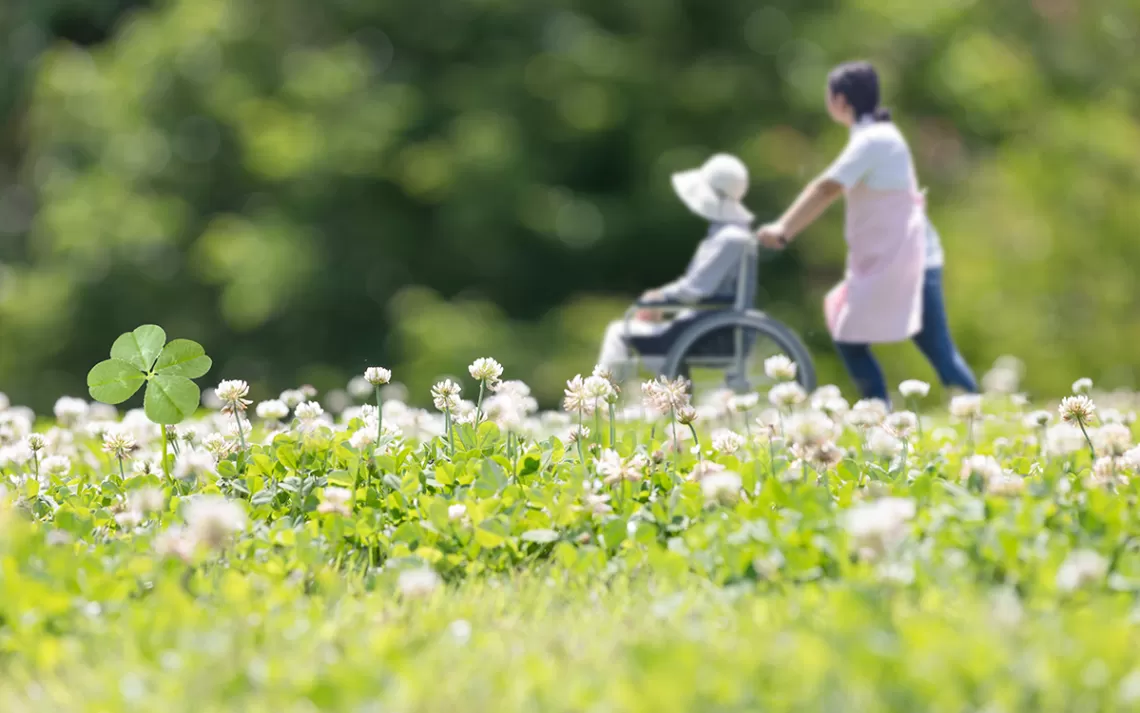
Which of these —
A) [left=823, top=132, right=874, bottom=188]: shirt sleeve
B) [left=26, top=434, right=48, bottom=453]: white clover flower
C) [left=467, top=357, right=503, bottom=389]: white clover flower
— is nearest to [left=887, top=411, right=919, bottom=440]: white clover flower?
[left=467, top=357, right=503, bottom=389]: white clover flower

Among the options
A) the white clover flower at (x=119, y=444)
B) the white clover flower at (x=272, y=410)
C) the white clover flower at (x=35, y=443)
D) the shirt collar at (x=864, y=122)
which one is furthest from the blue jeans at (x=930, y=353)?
the white clover flower at (x=35, y=443)

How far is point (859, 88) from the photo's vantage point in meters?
5.89

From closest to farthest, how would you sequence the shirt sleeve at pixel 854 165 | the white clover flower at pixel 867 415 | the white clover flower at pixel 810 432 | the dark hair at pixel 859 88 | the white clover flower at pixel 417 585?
the white clover flower at pixel 417 585
the white clover flower at pixel 810 432
the white clover flower at pixel 867 415
the shirt sleeve at pixel 854 165
the dark hair at pixel 859 88

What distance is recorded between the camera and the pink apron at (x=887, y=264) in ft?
19.2

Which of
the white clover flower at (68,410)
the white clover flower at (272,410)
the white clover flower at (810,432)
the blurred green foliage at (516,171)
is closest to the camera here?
the white clover flower at (810,432)

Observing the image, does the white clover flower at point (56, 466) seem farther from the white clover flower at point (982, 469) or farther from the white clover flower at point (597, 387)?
the white clover flower at point (982, 469)

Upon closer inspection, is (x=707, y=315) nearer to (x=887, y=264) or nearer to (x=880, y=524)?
(x=887, y=264)

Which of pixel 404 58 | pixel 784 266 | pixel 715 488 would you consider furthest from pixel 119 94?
pixel 715 488

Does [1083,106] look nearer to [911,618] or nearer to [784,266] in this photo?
[784,266]

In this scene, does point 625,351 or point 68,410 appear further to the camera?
point 625,351

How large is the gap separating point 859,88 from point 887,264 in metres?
0.78

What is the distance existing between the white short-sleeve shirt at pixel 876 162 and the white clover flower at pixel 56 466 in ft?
10.8

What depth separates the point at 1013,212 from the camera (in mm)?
11094

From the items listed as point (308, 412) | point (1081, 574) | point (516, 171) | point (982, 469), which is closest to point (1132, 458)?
point (982, 469)
